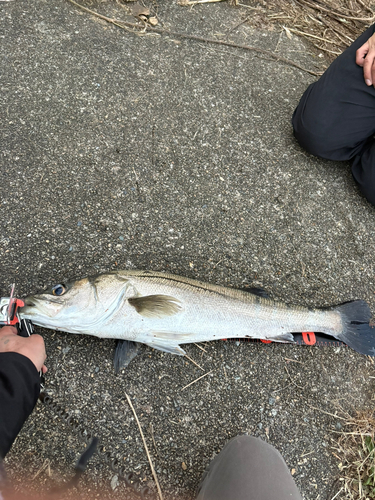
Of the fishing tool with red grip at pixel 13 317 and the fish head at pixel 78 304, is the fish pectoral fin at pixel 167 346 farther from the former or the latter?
the fishing tool with red grip at pixel 13 317

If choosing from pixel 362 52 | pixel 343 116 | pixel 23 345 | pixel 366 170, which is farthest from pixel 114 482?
pixel 362 52

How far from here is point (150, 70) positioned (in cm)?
370

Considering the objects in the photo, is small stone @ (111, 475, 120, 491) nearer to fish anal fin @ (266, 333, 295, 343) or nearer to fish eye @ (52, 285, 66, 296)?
fish eye @ (52, 285, 66, 296)

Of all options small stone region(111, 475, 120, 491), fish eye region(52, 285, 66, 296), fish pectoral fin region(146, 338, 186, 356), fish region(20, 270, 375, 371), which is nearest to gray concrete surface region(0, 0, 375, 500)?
small stone region(111, 475, 120, 491)

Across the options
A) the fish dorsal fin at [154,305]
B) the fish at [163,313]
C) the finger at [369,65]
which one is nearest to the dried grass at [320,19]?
the finger at [369,65]

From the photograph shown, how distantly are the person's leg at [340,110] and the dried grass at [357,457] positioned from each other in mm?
2694

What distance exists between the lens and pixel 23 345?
215 cm

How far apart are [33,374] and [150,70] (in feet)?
11.2

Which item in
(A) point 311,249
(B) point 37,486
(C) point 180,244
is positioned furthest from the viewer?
(A) point 311,249

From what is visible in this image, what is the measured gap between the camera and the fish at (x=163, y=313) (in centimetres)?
233

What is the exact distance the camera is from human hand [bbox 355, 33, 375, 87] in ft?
10.4

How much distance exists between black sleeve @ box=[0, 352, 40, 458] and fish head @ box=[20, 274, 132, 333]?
0.33 meters

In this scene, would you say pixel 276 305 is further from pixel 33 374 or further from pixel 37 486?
pixel 37 486

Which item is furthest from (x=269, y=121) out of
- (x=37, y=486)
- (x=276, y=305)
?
(x=37, y=486)
